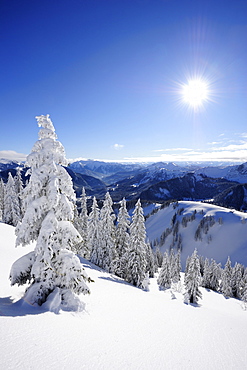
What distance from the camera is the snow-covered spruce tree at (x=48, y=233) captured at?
8.28 metres

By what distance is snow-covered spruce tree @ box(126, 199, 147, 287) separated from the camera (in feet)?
87.3

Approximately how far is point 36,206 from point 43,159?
92.5 inches

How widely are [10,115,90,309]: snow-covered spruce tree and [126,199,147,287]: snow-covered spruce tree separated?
18.2 m

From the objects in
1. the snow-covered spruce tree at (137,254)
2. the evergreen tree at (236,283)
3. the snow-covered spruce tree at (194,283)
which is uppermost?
the snow-covered spruce tree at (137,254)

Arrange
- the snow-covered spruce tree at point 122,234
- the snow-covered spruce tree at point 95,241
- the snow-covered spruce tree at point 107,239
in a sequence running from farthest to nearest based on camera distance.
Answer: the snow-covered spruce tree at point 95,241 → the snow-covered spruce tree at point 107,239 → the snow-covered spruce tree at point 122,234

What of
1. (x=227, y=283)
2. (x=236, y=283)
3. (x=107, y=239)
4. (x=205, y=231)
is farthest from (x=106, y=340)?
(x=205, y=231)

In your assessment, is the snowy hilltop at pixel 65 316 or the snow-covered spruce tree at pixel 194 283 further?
the snow-covered spruce tree at pixel 194 283

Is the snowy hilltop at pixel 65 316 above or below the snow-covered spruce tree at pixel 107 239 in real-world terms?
above

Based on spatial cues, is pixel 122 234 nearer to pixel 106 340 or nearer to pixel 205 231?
pixel 106 340

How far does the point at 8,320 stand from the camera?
6.32 m

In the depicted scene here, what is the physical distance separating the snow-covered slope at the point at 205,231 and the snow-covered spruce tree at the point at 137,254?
10444 centimetres

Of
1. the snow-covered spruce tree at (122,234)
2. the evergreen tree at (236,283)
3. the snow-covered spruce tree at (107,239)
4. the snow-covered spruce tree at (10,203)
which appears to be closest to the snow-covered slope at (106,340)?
the snow-covered spruce tree at (122,234)

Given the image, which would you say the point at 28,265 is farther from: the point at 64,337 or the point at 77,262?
the point at 64,337

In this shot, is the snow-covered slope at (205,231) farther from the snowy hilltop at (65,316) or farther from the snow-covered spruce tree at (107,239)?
the snowy hilltop at (65,316)
